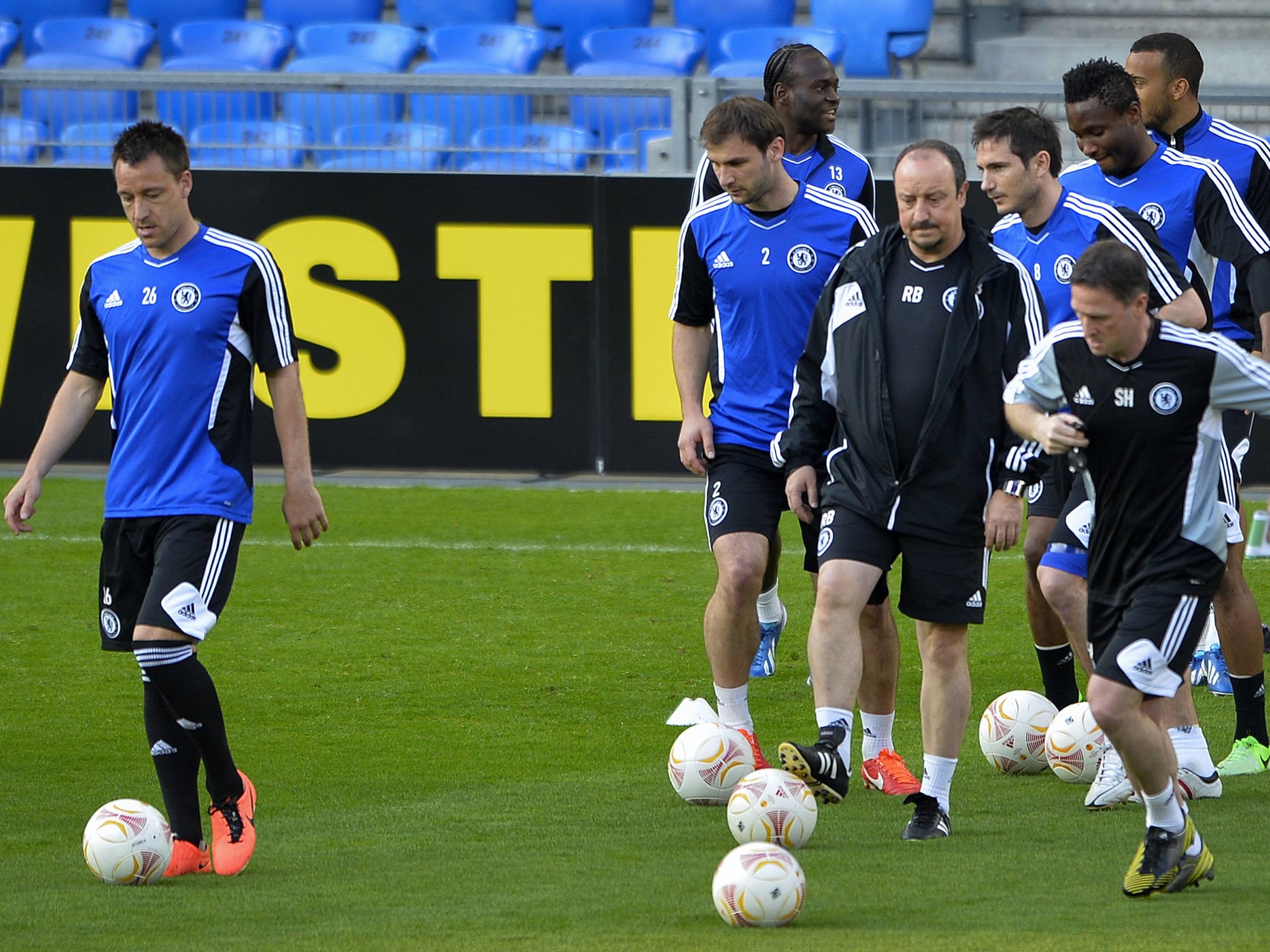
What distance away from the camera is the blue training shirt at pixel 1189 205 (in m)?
6.29

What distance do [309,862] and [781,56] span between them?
3.72 meters

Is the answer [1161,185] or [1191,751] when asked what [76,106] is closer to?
[1161,185]

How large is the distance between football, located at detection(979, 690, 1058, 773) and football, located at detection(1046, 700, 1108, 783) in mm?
97

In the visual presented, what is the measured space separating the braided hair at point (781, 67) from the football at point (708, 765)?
2599mm

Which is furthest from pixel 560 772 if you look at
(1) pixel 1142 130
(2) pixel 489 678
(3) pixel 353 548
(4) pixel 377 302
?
(4) pixel 377 302

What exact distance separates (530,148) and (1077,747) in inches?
308

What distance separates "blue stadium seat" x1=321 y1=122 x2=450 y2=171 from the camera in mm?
13188

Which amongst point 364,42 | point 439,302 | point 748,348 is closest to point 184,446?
point 748,348

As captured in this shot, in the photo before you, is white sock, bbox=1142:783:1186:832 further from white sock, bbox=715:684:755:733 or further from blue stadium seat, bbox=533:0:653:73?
blue stadium seat, bbox=533:0:653:73

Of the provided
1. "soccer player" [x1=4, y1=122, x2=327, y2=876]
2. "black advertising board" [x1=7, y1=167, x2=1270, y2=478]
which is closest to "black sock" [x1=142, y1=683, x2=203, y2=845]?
"soccer player" [x1=4, y1=122, x2=327, y2=876]

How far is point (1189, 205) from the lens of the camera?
636 centimetres

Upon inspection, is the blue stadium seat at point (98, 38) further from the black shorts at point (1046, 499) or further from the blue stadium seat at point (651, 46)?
the black shorts at point (1046, 499)

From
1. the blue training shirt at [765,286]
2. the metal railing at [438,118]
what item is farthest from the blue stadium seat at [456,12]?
the blue training shirt at [765,286]

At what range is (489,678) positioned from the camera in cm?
805
